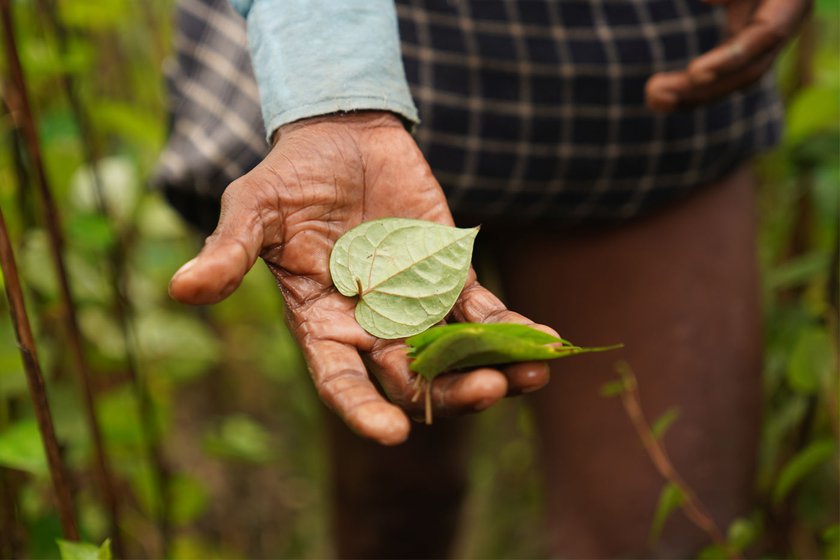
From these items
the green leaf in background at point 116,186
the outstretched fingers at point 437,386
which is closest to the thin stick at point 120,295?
the green leaf in background at point 116,186

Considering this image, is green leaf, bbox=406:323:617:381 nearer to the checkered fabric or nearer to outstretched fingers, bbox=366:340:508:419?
outstretched fingers, bbox=366:340:508:419

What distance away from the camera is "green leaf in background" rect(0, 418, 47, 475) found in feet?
2.13

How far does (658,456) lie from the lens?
87cm

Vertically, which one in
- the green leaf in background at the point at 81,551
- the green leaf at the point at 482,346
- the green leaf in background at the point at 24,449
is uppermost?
the green leaf at the point at 482,346

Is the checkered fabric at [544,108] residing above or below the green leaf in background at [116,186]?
above

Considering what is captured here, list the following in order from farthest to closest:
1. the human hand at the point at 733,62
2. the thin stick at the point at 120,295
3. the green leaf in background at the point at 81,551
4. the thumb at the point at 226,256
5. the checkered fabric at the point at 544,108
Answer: the thin stick at the point at 120,295, the checkered fabric at the point at 544,108, the human hand at the point at 733,62, the green leaf in background at the point at 81,551, the thumb at the point at 226,256

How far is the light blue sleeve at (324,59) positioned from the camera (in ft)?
2.06

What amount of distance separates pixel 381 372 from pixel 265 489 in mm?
1256

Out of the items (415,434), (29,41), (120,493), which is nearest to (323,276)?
(415,434)

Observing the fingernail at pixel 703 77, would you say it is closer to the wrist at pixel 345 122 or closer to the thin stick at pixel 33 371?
the wrist at pixel 345 122

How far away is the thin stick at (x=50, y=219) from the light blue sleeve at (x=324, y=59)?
0.23 metres

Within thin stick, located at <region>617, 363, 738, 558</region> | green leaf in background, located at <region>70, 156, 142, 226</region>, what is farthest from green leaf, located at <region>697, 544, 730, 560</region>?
green leaf in background, located at <region>70, 156, 142, 226</region>

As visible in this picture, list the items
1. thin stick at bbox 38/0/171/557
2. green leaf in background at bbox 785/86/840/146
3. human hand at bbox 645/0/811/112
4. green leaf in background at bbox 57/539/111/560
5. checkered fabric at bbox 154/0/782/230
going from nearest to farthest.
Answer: green leaf in background at bbox 57/539/111/560 < human hand at bbox 645/0/811/112 < checkered fabric at bbox 154/0/782/230 < thin stick at bbox 38/0/171/557 < green leaf in background at bbox 785/86/840/146

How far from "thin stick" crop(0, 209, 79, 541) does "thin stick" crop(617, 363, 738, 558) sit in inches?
18.9
